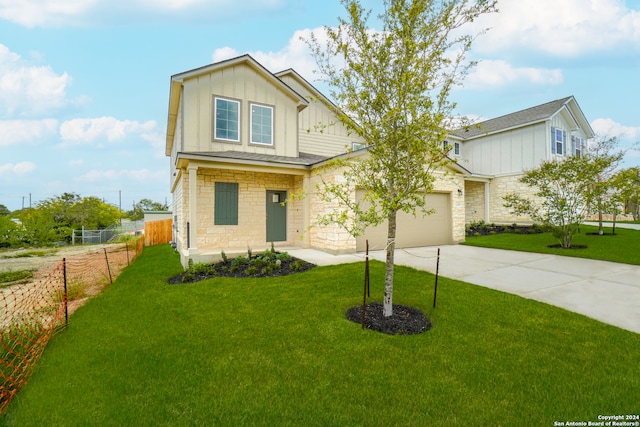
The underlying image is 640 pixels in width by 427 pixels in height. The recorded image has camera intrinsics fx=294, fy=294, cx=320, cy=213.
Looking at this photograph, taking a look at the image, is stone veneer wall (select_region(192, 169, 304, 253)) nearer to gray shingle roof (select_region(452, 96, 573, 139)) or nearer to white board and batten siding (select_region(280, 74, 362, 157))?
white board and batten siding (select_region(280, 74, 362, 157))

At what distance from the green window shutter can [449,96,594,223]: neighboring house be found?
522 inches

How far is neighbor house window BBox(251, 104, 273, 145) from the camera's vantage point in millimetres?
10977

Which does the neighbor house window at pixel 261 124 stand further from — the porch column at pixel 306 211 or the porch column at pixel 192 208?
the porch column at pixel 192 208

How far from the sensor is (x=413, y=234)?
37.2 ft

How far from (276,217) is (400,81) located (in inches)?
319

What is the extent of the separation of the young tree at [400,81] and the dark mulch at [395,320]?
1.51 m

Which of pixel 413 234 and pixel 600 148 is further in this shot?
pixel 600 148

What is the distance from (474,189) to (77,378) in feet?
69.3

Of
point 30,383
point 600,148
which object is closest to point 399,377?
point 30,383

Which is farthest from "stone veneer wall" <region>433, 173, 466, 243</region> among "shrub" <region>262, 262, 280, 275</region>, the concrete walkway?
"shrub" <region>262, 262, 280, 275</region>

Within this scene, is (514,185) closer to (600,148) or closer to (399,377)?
(600,148)

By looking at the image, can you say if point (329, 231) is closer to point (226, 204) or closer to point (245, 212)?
point (245, 212)

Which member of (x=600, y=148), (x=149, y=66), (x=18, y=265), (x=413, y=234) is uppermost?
(x=149, y=66)

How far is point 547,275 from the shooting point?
684 centimetres
